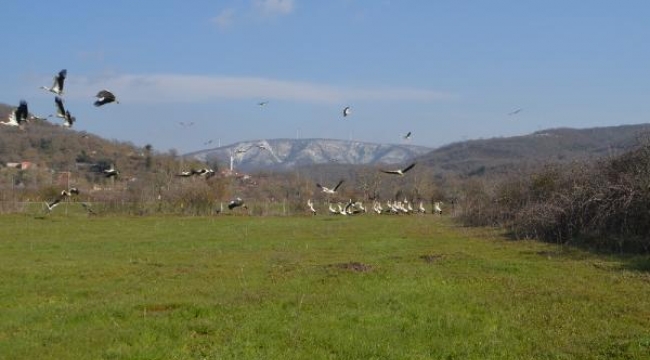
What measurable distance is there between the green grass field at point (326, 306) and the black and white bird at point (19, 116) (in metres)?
4.01

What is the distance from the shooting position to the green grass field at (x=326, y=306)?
37.9ft

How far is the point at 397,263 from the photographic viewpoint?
24.5 m

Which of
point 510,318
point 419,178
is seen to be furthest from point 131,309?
point 419,178

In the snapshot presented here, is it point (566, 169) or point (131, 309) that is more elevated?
point (566, 169)

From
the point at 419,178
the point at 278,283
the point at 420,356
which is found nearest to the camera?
the point at 420,356

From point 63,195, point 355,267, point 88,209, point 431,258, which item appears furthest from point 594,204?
point 88,209

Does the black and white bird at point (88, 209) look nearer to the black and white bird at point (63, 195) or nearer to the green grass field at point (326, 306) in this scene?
the black and white bird at point (63, 195)

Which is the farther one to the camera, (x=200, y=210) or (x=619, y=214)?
(x=200, y=210)

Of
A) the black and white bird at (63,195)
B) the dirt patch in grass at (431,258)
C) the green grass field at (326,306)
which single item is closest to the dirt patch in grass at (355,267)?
the green grass field at (326,306)

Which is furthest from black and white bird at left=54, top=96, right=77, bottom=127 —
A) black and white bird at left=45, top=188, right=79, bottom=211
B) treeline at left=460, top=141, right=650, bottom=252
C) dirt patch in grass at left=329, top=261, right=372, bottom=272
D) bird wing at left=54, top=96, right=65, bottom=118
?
black and white bird at left=45, top=188, right=79, bottom=211

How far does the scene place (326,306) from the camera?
15141mm

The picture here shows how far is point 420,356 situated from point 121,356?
4626 millimetres

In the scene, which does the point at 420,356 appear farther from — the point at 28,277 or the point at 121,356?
the point at 28,277

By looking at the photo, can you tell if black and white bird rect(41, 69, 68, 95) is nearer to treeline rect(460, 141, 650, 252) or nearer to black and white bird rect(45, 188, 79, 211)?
treeline rect(460, 141, 650, 252)
